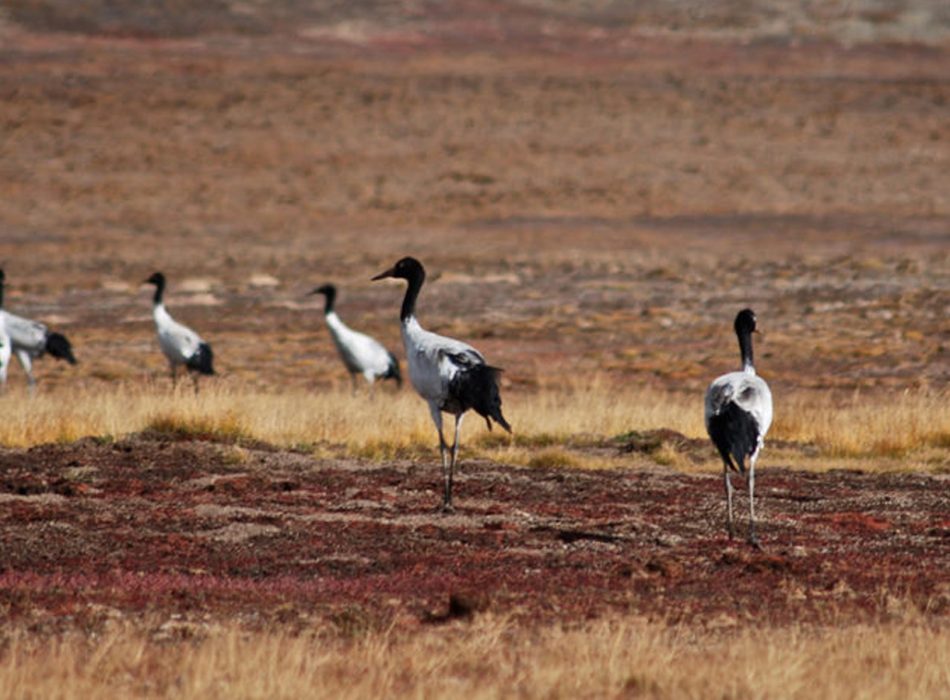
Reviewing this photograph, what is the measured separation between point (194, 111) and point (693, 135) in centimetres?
1943

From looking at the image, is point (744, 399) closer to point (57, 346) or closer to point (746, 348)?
point (746, 348)

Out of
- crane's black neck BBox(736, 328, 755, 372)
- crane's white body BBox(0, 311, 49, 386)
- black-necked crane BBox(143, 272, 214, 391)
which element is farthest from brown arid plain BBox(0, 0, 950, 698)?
crane's black neck BBox(736, 328, 755, 372)

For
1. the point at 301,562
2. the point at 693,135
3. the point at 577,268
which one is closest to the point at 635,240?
the point at 577,268

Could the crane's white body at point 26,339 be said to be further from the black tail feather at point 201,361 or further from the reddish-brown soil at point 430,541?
the reddish-brown soil at point 430,541

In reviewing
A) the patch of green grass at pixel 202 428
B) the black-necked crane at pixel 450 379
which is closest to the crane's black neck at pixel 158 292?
the patch of green grass at pixel 202 428

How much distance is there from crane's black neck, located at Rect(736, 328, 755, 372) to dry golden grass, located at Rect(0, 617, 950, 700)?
14.2 ft

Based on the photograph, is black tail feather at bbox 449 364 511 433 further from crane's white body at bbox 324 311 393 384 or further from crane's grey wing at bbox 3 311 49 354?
crane's grey wing at bbox 3 311 49 354

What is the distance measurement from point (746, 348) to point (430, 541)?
3.11 meters

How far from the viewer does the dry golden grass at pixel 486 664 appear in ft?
27.8

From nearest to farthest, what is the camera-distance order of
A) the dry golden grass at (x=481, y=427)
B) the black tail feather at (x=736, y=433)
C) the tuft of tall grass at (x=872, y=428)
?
the black tail feather at (x=736, y=433), the dry golden grass at (x=481, y=427), the tuft of tall grass at (x=872, y=428)

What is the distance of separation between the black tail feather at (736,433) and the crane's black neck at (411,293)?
3599 mm

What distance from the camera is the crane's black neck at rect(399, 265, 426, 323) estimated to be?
53.4 ft

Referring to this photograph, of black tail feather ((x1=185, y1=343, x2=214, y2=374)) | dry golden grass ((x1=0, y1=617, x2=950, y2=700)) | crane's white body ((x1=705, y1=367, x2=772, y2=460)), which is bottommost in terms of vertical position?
dry golden grass ((x1=0, y1=617, x2=950, y2=700))

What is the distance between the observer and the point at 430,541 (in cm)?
1319
